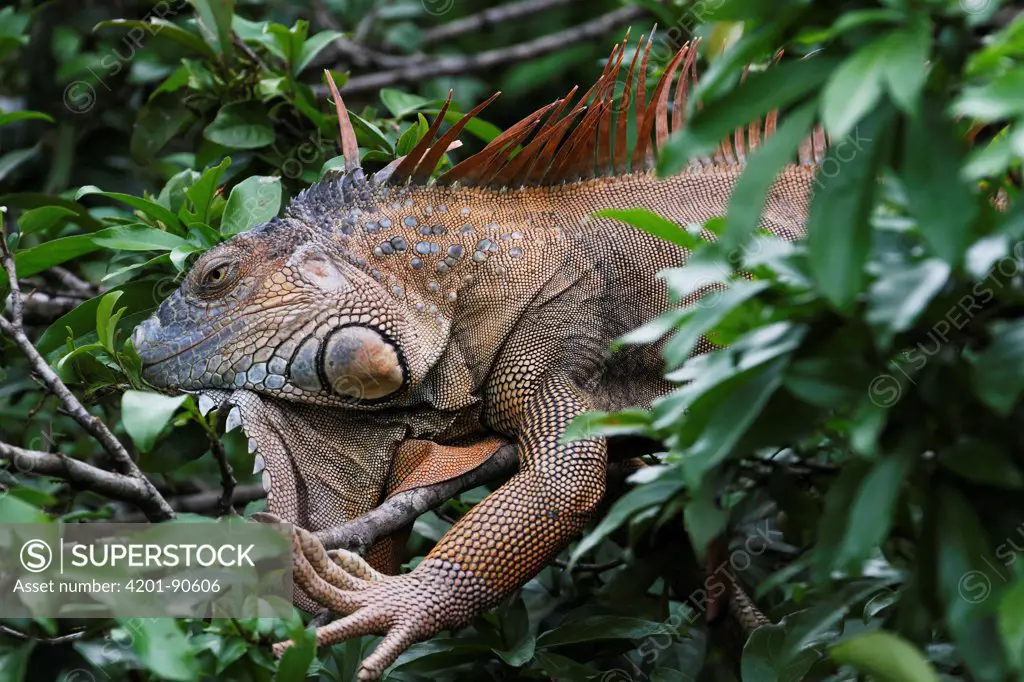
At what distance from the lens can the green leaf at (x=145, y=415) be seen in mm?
3281

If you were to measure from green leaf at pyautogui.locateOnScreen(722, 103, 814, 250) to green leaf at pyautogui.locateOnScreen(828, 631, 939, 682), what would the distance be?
97cm

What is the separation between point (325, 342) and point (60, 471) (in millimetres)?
1195

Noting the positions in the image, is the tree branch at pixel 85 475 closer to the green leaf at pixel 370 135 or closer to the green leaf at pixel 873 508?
the green leaf at pixel 370 135

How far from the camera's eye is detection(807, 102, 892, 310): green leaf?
231 centimetres

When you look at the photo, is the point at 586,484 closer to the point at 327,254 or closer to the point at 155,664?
the point at 327,254

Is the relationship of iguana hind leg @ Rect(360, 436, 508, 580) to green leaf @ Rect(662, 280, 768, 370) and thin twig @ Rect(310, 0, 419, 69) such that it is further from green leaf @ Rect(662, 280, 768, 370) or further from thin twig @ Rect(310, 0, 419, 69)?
thin twig @ Rect(310, 0, 419, 69)

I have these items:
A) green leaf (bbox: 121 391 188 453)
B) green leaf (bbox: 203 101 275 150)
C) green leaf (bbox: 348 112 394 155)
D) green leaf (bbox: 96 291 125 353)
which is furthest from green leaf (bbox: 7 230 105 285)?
green leaf (bbox: 121 391 188 453)

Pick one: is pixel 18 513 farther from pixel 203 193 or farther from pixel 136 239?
pixel 203 193

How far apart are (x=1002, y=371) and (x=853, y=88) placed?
25.5 inches

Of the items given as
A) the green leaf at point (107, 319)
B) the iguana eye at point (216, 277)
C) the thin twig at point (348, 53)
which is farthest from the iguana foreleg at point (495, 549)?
the thin twig at point (348, 53)

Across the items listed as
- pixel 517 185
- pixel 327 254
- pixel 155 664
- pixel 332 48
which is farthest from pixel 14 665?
pixel 332 48

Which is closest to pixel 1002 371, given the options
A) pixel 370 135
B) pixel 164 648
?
pixel 164 648

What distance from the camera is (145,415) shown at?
336 cm

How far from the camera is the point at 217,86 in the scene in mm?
5781
